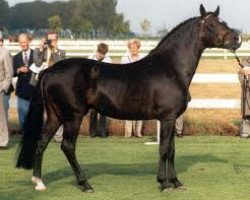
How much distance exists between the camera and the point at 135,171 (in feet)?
31.7

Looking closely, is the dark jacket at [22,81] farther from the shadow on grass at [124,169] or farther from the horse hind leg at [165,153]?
the horse hind leg at [165,153]

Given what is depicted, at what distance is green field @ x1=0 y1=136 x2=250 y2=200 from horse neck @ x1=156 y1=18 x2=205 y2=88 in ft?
4.98

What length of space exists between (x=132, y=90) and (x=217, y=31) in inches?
54.6

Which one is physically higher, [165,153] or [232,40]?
[232,40]

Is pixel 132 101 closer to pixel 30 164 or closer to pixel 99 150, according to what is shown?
pixel 30 164

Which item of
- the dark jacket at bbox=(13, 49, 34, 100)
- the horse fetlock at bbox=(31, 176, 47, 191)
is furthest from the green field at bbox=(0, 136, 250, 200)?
the dark jacket at bbox=(13, 49, 34, 100)

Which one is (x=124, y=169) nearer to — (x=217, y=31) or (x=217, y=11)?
(x=217, y=31)

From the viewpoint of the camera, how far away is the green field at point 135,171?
26.3ft

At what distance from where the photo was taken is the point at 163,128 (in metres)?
8.27

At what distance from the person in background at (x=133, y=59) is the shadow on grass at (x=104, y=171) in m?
2.56

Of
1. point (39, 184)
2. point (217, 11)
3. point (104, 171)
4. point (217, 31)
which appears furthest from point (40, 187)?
point (217, 11)

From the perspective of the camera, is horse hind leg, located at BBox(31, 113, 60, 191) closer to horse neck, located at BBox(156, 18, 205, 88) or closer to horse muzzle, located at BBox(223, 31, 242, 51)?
horse neck, located at BBox(156, 18, 205, 88)

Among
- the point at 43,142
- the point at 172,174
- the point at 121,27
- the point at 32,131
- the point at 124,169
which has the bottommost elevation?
the point at 121,27

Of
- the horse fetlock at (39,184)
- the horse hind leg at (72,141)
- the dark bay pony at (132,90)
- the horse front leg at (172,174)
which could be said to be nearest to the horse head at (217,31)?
the dark bay pony at (132,90)
